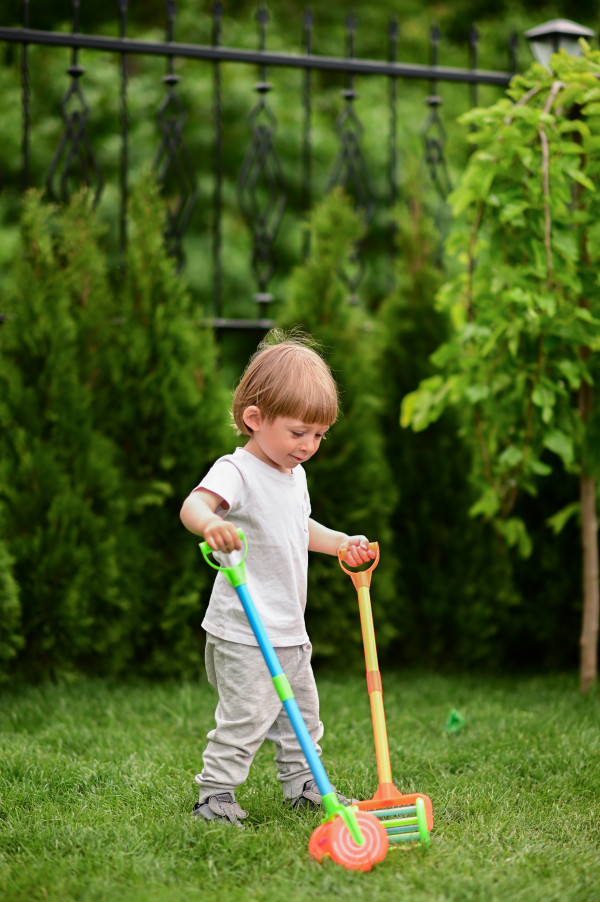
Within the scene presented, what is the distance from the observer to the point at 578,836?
266 centimetres

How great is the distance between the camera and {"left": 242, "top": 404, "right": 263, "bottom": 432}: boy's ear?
9.04 feet

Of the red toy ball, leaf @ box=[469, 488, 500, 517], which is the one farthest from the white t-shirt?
leaf @ box=[469, 488, 500, 517]

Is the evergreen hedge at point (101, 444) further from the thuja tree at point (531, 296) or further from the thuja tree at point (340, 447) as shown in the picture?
the thuja tree at point (531, 296)

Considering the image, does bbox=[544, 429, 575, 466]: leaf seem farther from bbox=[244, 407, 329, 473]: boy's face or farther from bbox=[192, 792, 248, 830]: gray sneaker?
bbox=[192, 792, 248, 830]: gray sneaker

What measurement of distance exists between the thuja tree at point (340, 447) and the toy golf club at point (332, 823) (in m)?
2.35

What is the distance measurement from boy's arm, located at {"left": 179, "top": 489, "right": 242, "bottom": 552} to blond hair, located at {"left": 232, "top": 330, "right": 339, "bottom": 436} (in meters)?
0.29

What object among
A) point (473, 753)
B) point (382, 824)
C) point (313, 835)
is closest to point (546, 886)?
point (382, 824)

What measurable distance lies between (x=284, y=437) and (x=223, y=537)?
17.9 inches

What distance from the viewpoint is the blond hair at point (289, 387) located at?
2.67 meters

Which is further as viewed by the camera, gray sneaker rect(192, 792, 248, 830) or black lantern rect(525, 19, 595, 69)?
black lantern rect(525, 19, 595, 69)

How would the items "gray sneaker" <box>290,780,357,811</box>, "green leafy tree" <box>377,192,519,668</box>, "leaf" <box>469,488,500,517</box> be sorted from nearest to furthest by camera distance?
"gray sneaker" <box>290,780,357,811</box> → "leaf" <box>469,488,500,517</box> → "green leafy tree" <box>377,192,519,668</box>

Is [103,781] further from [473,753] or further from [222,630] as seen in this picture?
[473,753]

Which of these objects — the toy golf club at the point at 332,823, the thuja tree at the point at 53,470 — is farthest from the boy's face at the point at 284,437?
the thuja tree at the point at 53,470

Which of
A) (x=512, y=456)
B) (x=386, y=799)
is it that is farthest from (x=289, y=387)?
(x=512, y=456)
